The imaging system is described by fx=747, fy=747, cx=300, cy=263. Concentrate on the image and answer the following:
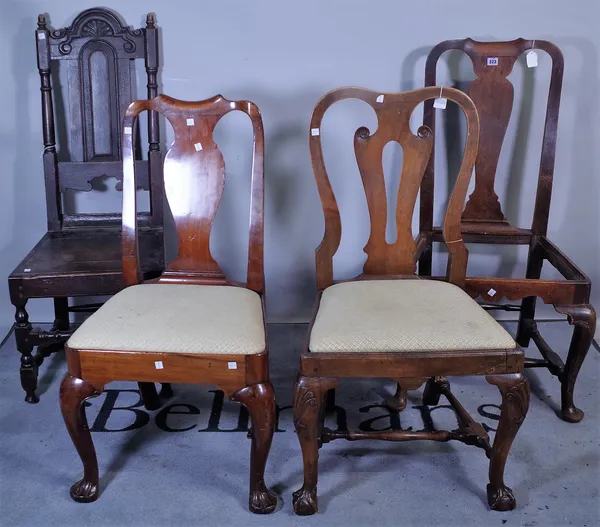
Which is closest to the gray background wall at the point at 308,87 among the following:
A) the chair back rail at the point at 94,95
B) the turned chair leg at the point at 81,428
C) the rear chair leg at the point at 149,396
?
the chair back rail at the point at 94,95

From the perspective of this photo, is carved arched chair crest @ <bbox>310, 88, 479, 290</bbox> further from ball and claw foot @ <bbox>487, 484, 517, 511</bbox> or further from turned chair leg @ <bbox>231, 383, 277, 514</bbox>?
ball and claw foot @ <bbox>487, 484, 517, 511</bbox>

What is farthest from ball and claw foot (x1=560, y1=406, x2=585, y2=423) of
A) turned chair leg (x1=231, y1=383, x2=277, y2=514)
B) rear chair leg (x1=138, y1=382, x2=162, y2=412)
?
rear chair leg (x1=138, y1=382, x2=162, y2=412)

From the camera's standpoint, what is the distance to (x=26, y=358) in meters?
2.26

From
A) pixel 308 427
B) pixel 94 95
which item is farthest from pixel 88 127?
pixel 308 427

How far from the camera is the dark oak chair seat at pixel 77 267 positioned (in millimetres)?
2125


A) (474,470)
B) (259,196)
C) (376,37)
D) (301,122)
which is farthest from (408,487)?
(376,37)

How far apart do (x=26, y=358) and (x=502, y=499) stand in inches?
55.9

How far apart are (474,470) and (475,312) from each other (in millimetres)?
456

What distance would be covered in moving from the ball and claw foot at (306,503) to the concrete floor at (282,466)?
2cm

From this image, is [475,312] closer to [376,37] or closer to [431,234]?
[431,234]

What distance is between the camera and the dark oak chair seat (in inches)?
83.7

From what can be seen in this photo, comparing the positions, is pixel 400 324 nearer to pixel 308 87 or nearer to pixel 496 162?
pixel 496 162

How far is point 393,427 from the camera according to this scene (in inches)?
85.3

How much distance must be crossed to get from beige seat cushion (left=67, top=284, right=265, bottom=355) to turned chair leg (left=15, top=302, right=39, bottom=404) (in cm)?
48
